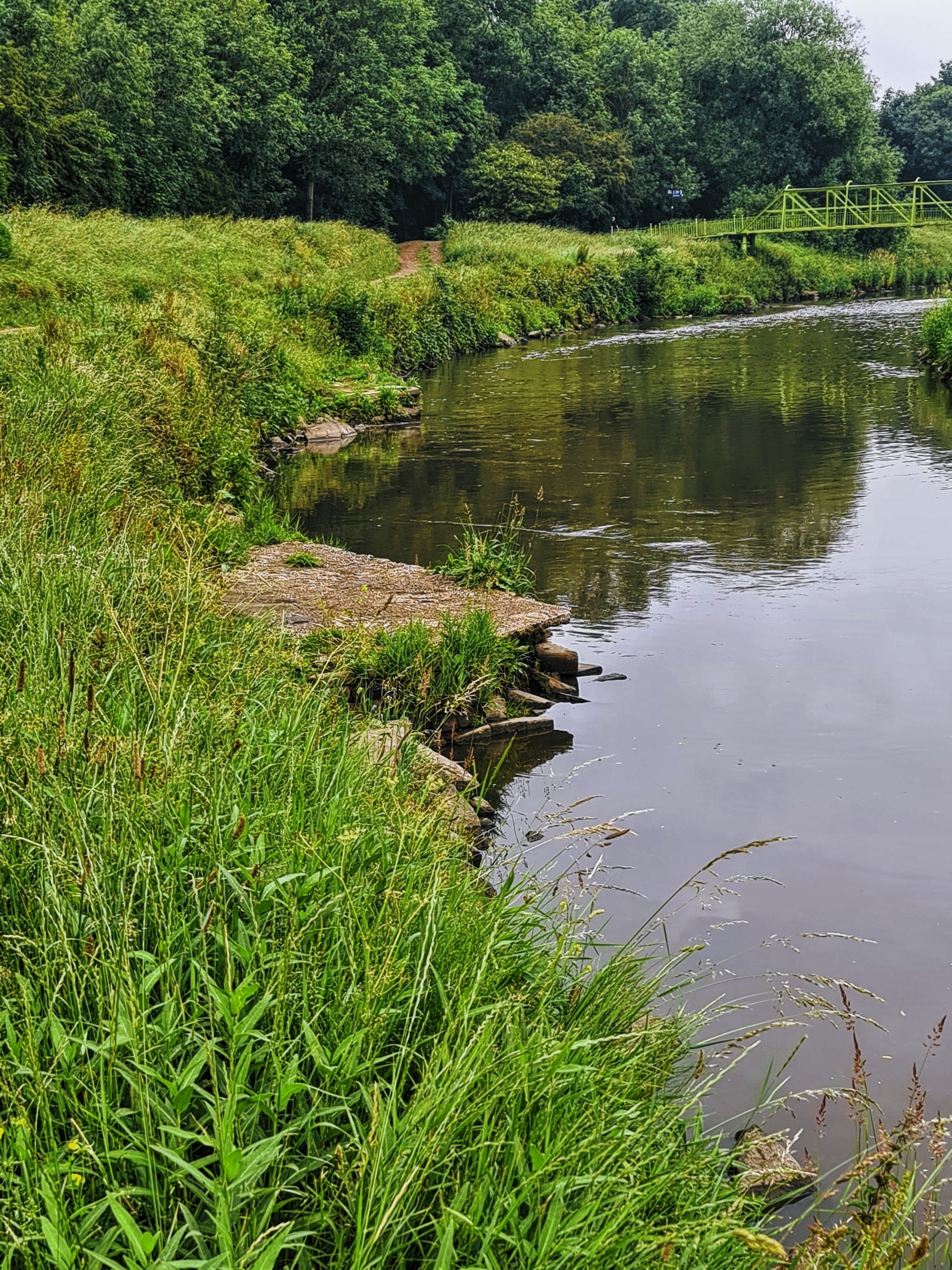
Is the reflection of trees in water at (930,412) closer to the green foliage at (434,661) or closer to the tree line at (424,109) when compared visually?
the green foliage at (434,661)

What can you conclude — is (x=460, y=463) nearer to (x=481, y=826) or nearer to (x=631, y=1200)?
(x=481, y=826)

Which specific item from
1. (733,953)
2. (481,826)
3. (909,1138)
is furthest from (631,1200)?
(481,826)

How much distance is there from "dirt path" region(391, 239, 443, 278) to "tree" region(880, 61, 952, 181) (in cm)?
4767

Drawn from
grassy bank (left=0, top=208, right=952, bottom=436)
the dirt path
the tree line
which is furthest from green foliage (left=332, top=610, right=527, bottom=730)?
the dirt path

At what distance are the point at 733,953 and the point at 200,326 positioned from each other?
10.9m

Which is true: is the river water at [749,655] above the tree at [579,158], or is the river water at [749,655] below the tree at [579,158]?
below

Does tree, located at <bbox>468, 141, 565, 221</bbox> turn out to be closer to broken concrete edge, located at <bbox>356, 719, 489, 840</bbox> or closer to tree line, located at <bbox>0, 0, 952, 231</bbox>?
tree line, located at <bbox>0, 0, 952, 231</bbox>

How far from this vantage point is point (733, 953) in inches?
177

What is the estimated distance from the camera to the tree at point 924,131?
76.2m

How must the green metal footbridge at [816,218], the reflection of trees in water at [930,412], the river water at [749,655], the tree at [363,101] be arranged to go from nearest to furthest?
the river water at [749,655]
the reflection of trees in water at [930,412]
the tree at [363,101]
the green metal footbridge at [816,218]

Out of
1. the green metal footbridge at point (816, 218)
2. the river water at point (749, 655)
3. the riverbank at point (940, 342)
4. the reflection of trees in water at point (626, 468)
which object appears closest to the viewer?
the river water at point (749, 655)

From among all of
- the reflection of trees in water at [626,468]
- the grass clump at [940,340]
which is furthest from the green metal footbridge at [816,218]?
the reflection of trees in water at [626,468]

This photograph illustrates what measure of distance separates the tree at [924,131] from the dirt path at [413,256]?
156 ft

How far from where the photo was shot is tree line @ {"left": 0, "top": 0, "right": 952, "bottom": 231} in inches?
1267
